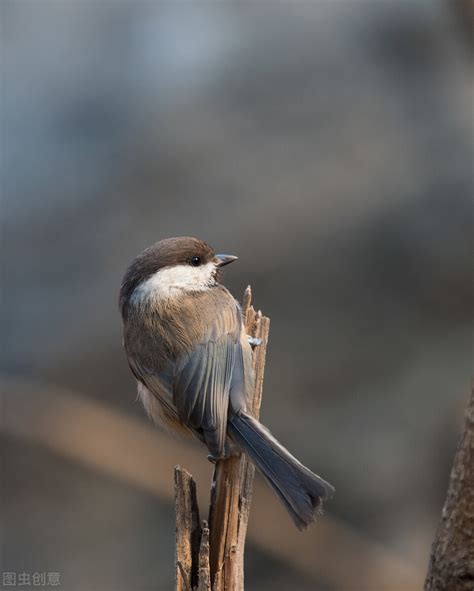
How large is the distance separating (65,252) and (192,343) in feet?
8.50

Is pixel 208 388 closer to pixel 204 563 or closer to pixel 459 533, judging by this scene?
pixel 204 563

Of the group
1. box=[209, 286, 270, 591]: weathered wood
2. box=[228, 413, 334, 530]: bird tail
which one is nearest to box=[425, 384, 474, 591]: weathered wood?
box=[228, 413, 334, 530]: bird tail

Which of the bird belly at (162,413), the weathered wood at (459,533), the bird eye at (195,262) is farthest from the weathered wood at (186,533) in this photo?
the bird eye at (195,262)

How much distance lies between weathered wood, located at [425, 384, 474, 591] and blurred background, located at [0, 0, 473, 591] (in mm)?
2313

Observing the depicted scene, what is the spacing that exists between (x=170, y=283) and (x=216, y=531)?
795 mm

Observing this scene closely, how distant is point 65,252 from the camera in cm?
478

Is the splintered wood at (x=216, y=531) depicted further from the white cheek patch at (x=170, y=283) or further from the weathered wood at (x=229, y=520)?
the white cheek patch at (x=170, y=283)

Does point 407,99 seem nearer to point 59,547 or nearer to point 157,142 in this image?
point 157,142

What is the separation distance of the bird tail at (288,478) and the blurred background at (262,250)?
84.7 inches

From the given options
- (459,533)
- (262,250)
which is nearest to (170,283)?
(459,533)

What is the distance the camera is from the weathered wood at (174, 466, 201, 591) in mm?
2025

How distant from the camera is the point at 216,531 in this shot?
2.12 m

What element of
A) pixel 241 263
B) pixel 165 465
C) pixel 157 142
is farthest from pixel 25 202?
pixel 165 465

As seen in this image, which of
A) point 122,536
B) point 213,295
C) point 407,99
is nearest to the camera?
point 213,295
